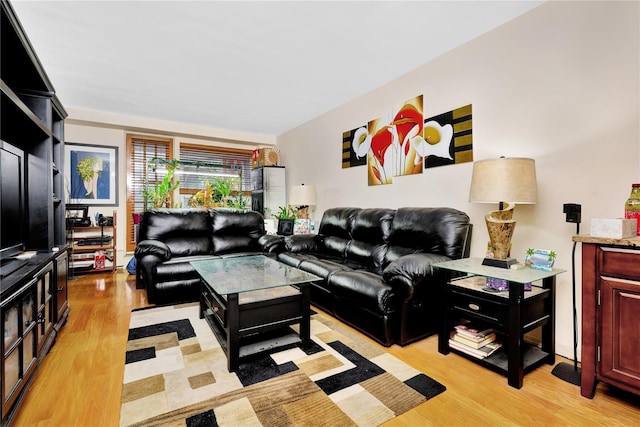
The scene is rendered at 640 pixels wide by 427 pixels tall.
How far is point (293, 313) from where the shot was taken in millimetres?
2199

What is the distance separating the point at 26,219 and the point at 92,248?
245 centimetres

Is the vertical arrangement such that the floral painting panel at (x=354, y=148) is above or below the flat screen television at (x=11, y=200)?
above

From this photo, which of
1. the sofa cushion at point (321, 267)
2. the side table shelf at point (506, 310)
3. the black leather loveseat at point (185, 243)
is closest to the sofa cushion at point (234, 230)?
the black leather loveseat at point (185, 243)

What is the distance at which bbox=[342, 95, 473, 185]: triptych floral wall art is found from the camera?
2785mm

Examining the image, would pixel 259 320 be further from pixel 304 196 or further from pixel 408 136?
pixel 304 196

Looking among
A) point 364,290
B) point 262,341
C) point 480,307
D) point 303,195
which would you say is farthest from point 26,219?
point 480,307

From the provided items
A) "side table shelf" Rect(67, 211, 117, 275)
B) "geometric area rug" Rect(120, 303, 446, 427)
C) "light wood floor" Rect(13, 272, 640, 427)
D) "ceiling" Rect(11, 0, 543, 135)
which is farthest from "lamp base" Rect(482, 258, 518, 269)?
"side table shelf" Rect(67, 211, 117, 275)

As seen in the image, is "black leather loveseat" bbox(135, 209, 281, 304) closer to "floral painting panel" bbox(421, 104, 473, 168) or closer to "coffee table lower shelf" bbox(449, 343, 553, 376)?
"floral painting panel" bbox(421, 104, 473, 168)

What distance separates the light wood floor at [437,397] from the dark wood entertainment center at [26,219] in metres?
0.14

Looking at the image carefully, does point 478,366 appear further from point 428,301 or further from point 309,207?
point 309,207

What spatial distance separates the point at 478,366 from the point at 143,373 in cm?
216

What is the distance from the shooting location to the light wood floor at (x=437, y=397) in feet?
4.96

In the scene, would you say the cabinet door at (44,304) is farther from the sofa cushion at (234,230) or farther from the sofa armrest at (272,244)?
the sofa armrest at (272,244)

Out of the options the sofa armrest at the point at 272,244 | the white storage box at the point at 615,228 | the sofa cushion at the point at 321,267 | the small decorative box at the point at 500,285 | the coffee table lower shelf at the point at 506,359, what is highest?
the white storage box at the point at 615,228
